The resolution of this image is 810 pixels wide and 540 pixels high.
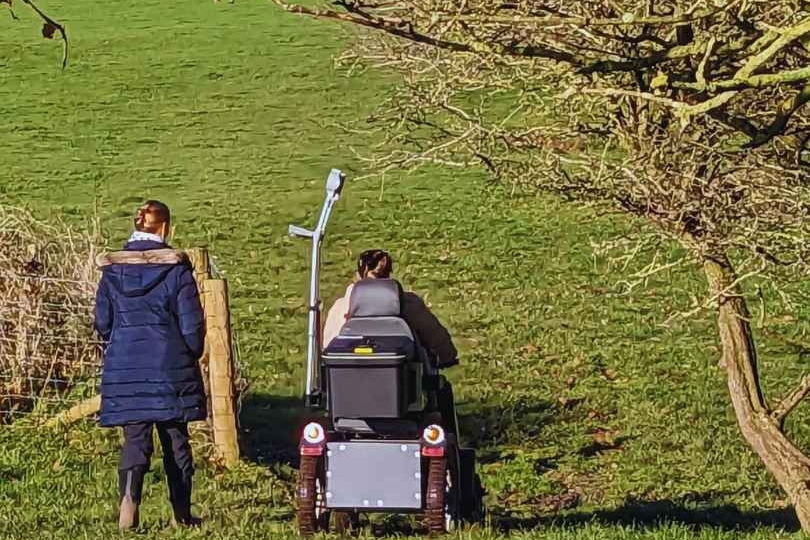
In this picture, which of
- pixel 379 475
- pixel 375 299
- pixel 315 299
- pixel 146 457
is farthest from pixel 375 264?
pixel 146 457

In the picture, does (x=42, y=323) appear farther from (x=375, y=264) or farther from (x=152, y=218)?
(x=375, y=264)

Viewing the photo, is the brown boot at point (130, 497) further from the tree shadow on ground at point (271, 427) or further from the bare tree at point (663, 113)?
the tree shadow on ground at point (271, 427)

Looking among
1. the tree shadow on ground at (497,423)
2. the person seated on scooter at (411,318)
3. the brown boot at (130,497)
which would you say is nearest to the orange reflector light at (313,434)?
the person seated on scooter at (411,318)

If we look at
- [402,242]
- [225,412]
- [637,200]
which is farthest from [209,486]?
[402,242]

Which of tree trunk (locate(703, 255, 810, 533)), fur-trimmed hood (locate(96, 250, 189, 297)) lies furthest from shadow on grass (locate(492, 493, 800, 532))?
fur-trimmed hood (locate(96, 250, 189, 297))

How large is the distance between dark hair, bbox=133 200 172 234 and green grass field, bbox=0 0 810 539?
1469mm

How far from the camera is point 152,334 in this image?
726 cm

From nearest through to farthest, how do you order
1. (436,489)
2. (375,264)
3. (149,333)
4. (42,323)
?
(436,489) < (149,333) < (375,264) < (42,323)

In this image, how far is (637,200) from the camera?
741 cm

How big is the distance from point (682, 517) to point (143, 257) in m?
3.94

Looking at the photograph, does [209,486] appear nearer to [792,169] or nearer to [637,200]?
[637,200]

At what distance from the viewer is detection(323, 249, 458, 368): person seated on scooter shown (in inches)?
290

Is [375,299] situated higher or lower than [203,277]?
lower

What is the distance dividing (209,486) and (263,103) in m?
24.8
